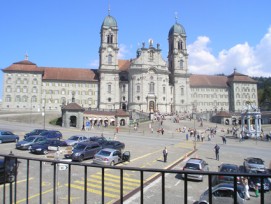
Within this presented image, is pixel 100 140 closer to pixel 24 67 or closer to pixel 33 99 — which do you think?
pixel 33 99

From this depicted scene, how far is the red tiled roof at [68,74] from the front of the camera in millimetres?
97812

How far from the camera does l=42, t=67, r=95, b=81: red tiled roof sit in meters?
97.8

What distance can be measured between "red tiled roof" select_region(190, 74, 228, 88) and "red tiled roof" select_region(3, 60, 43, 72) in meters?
59.8

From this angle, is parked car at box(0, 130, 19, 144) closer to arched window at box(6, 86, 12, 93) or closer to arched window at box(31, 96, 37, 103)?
arched window at box(31, 96, 37, 103)

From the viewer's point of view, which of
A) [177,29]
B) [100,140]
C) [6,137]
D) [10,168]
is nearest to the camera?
[10,168]

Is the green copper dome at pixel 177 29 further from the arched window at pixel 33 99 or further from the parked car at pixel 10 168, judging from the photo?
the parked car at pixel 10 168

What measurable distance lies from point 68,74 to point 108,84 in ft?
50.3

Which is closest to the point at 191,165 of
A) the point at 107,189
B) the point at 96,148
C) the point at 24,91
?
the point at 96,148

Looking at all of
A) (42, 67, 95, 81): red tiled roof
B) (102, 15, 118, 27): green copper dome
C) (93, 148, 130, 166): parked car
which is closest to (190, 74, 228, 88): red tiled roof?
(102, 15, 118, 27): green copper dome

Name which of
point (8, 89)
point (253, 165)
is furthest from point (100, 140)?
point (8, 89)

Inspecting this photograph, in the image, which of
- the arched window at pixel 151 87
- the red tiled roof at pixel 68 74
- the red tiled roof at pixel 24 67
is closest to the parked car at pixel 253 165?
the arched window at pixel 151 87

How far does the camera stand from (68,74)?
100 metres

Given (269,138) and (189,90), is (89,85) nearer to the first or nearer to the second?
(189,90)

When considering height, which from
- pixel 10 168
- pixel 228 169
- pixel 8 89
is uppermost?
pixel 8 89
